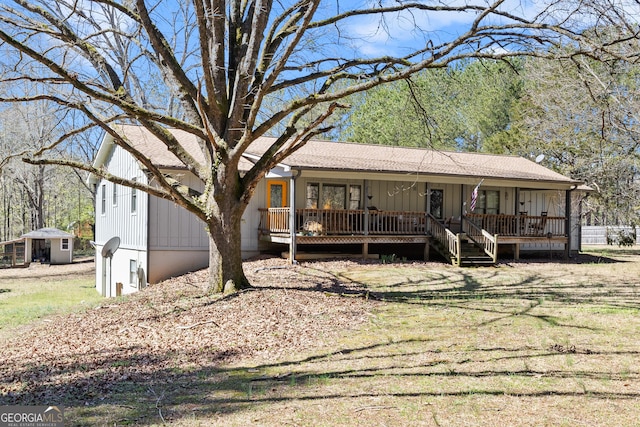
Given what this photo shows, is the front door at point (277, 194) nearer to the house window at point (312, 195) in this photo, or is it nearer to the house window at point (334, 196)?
the house window at point (312, 195)

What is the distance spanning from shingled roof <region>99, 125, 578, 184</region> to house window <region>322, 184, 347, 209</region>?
112cm

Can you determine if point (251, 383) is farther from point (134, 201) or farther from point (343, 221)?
→ point (134, 201)

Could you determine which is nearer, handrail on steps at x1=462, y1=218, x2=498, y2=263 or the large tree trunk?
the large tree trunk

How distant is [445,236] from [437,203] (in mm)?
3411

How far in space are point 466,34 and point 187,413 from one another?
7092mm

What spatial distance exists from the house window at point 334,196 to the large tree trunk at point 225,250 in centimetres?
956

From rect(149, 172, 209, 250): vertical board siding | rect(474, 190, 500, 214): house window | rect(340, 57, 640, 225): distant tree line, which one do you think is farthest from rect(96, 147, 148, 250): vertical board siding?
rect(340, 57, 640, 225): distant tree line

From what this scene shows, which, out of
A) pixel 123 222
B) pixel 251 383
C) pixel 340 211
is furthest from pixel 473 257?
pixel 251 383

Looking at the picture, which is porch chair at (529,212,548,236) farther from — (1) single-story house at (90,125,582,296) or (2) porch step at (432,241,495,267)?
(2) porch step at (432,241,495,267)

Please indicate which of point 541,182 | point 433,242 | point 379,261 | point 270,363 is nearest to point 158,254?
point 379,261

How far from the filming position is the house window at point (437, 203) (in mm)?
22322

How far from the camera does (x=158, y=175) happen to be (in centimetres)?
997

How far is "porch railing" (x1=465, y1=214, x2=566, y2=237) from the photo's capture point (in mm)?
20922

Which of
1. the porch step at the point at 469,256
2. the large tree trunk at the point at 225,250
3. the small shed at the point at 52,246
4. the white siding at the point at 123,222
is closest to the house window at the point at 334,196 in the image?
the porch step at the point at 469,256
